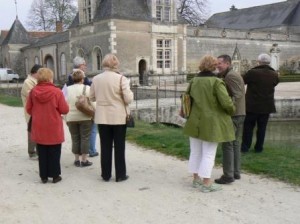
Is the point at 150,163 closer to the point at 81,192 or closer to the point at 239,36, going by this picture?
the point at 81,192

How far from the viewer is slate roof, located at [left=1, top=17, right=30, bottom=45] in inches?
1815

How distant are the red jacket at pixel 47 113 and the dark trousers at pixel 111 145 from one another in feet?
2.06

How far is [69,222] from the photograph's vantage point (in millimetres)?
4219

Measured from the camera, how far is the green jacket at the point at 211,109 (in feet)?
16.5

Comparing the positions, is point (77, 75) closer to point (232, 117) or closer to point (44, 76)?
point (44, 76)

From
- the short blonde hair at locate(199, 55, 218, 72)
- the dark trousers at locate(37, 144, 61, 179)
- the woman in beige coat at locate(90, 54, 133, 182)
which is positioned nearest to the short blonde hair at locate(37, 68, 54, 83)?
Answer: the woman in beige coat at locate(90, 54, 133, 182)

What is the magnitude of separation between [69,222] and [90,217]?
0.80 ft

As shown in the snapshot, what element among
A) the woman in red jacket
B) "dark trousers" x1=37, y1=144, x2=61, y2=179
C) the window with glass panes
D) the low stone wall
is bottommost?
the low stone wall

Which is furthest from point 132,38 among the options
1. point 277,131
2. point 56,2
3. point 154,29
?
point 56,2

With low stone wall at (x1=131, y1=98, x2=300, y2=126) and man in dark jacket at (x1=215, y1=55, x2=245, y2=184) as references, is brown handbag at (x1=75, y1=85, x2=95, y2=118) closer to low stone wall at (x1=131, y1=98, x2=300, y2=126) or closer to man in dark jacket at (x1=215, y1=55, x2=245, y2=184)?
man in dark jacket at (x1=215, y1=55, x2=245, y2=184)

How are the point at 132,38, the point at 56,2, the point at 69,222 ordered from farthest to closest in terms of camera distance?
1. the point at 56,2
2. the point at 132,38
3. the point at 69,222

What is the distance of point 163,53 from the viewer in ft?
96.9

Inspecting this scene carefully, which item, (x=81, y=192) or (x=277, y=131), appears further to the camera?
(x=277, y=131)

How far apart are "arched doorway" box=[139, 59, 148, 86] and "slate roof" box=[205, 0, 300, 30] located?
2819cm
